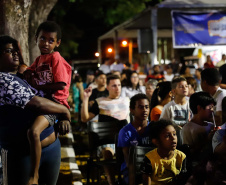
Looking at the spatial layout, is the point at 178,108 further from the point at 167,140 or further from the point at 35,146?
the point at 35,146

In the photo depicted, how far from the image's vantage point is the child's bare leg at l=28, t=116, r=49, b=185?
3.30 meters

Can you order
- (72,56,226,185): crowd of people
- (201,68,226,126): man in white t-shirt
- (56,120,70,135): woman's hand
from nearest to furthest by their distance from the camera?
(56,120,70,135): woman's hand → (72,56,226,185): crowd of people → (201,68,226,126): man in white t-shirt

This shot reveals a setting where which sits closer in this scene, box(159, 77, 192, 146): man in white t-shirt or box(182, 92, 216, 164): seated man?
box(182, 92, 216, 164): seated man

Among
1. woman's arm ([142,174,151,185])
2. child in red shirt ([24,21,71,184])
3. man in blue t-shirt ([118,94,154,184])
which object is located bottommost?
woman's arm ([142,174,151,185])

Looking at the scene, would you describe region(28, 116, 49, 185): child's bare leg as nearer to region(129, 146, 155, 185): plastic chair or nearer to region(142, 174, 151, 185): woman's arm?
region(142, 174, 151, 185): woman's arm

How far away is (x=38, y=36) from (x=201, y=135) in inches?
108

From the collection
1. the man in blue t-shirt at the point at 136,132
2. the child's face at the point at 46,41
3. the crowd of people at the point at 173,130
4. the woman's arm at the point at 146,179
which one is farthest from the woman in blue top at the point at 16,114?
the man in blue t-shirt at the point at 136,132

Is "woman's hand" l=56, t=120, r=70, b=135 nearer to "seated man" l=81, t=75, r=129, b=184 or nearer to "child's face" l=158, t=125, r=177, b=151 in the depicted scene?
"child's face" l=158, t=125, r=177, b=151

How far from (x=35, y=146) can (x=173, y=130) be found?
6.72ft

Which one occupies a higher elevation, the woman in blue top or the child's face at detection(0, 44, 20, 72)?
the child's face at detection(0, 44, 20, 72)

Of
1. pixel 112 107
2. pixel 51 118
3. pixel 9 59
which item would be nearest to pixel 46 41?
pixel 9 59

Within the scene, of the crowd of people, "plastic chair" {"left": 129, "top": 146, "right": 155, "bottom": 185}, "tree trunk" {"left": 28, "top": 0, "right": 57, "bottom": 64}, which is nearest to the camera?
the crowd of people

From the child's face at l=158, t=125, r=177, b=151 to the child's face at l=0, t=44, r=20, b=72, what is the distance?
209 centimetres

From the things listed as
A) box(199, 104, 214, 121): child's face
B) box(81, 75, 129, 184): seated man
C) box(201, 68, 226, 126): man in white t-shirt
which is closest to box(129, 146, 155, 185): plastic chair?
box(199, 104, 214, 121): child's face
